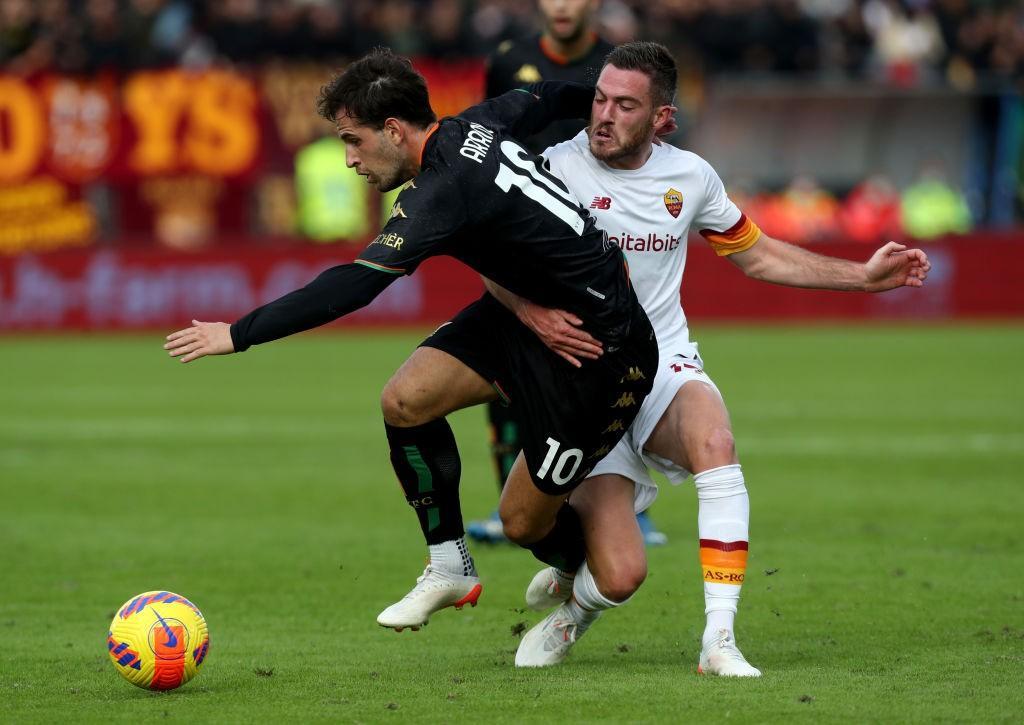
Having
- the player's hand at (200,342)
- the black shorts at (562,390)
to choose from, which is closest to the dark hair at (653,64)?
the black shorts at (562,390)

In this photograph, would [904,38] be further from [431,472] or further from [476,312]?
[431,472]

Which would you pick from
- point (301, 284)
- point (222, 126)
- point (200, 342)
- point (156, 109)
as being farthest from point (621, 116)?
point (156, 109)

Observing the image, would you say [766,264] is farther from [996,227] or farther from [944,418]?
[996,227]

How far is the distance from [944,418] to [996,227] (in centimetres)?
1331

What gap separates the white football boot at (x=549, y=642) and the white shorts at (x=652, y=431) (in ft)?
1.88

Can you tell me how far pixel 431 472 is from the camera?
6.43 meters

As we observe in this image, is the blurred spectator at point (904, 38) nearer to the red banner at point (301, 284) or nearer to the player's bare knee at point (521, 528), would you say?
the red banner at point (301, 284)

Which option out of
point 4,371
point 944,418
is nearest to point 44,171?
point 4,371

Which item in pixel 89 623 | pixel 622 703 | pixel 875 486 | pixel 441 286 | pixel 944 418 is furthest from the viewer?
pixel 441 286

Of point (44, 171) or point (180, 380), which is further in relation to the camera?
point (44, 171)

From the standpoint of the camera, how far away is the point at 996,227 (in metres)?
27.5

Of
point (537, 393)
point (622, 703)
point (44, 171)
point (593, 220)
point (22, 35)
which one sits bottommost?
Answer: point (44, 171)

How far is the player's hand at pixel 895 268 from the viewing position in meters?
6.41

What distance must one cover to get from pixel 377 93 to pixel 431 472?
1.50 m
